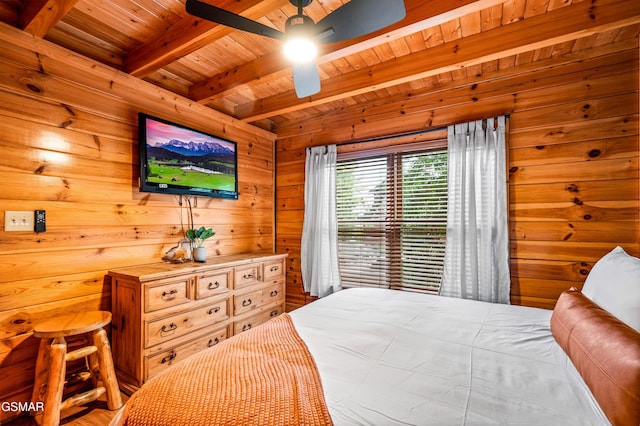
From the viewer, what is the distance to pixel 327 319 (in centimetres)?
161

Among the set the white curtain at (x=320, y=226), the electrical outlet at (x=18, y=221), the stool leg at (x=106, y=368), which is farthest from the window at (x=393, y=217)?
the electrical outlet at (x=18, y=221)

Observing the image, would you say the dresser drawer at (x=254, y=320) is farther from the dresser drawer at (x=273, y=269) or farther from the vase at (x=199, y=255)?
the vase at (x=199, y=255)

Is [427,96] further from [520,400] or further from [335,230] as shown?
[520,400]

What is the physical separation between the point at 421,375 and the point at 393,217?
7.15ft

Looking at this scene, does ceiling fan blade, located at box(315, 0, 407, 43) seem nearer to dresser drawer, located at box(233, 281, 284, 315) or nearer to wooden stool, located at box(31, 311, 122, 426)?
wooden stool, located at box(31, 311, 122, 426)

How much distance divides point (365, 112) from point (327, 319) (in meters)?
2.46

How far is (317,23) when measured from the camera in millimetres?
1412

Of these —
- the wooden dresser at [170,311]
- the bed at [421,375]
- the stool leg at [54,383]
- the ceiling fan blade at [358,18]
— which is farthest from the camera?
the wooden dresser at [170,311]

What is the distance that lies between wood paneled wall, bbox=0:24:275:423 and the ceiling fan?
1.36 meters

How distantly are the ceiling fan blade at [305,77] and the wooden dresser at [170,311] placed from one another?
157 centimetres

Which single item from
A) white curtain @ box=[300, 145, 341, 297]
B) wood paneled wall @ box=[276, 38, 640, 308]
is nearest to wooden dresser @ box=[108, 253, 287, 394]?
white curtain @ box=[300, 145, 341, 297]

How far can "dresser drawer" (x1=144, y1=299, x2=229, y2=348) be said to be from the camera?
6.63ft

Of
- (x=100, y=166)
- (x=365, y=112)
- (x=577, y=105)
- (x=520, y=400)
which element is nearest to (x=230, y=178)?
(x=100, y=166)

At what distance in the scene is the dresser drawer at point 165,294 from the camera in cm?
199
